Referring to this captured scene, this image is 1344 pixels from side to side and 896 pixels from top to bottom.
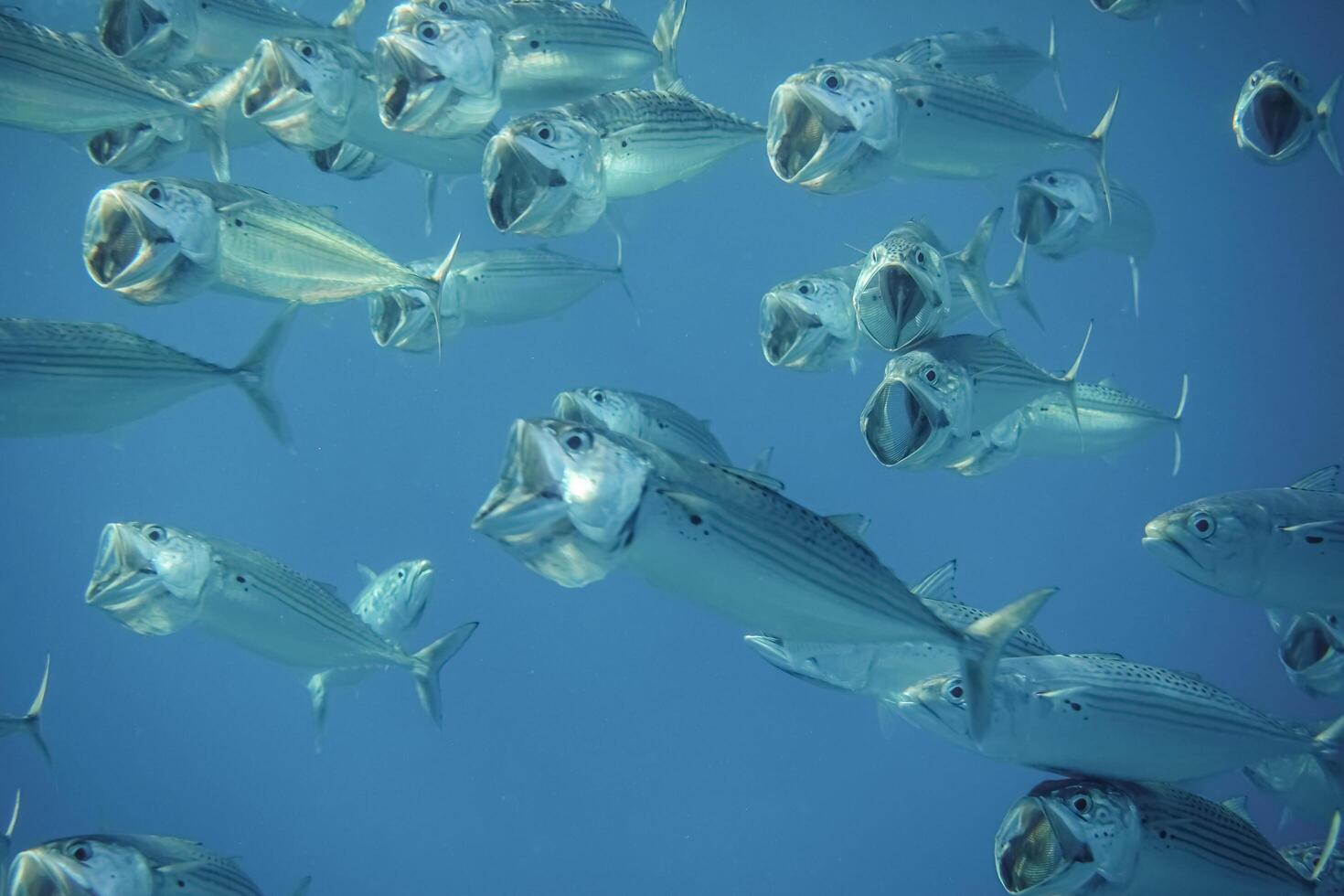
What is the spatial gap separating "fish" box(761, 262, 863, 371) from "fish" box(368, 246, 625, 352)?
1.80m

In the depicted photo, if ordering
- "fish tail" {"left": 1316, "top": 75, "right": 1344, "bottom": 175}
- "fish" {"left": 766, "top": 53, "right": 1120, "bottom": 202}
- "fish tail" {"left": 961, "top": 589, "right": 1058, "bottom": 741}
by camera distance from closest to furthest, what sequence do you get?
1. "fish tail" {"left": 961, "top": 589, "right": 1058, "bottom": 741}
2. "fish" {"left": 766, "top": 53, "right": 1120, "bottom": 202}
3. "fish tail" {"left": 1316, "top": 75, "right": 1344, "bottom": 175}

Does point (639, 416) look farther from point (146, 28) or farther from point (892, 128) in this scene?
point (146, 28)

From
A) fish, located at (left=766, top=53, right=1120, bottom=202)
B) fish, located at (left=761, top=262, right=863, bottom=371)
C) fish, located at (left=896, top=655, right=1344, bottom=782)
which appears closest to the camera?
fish, located at (left=896, top=655, right=1344, bottom=782)

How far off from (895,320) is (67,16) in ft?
46.5

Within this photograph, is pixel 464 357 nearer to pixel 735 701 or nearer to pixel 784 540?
pixel 735 701

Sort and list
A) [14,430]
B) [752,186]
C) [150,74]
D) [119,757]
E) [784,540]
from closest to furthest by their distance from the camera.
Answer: [784,540]
[14,430]
[150,74]
[119,757]
[752,186]

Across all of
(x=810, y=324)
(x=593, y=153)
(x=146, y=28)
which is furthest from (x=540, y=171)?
(x=146, y=28)

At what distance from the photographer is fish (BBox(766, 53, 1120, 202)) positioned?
3.41m

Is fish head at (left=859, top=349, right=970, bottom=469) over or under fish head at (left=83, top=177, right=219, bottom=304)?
under

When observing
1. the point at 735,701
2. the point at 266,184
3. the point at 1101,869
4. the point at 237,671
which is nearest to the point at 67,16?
the point at 266,184

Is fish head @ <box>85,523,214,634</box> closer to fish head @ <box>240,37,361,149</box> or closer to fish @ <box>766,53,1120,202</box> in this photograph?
fish head @ <box>240,37,361,149</box>

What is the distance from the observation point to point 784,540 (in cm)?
228

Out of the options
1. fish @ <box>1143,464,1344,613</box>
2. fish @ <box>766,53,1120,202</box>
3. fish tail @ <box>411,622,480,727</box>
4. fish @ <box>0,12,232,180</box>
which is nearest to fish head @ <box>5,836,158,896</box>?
fish tail @ <box>411,622,480,727</box>

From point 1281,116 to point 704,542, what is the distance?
13.9 ft
